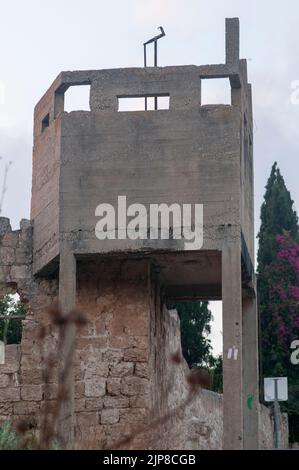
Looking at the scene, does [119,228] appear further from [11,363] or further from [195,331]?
[195,331]

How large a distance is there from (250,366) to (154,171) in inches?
159

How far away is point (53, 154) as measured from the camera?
50.9ft

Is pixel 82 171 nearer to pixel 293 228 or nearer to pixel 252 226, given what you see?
pixel 252 226

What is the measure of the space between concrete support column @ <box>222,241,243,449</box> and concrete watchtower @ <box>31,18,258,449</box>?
0.04 ft

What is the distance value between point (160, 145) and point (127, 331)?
9.10 feet

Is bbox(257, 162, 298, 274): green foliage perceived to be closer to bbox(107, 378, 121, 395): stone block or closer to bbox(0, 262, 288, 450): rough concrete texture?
bbox(0, 262, 288, 450): rough concrete texture

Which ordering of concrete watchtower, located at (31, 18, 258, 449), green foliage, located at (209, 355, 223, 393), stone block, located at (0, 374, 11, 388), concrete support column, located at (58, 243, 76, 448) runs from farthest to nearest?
green foliage, located at (209, 355, 223, 393) → stone block, located at (0, 374, 11, 388) → concrete watchtower, located at (31, 18, 258, 449) → concrete support column, located at (58, 243, 76, 448)

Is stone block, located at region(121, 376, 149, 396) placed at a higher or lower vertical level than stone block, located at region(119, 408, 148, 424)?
higher

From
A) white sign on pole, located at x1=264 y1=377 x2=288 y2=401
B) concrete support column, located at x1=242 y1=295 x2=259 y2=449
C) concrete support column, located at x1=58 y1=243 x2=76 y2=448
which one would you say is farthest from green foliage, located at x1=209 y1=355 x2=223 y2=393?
concrete support column, located at x1=58 y1=243 x2=76 y2=448

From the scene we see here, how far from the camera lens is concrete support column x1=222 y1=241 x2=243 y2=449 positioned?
14.0 meters

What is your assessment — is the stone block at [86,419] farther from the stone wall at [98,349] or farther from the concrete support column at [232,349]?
the concrete support column at [232,349]
